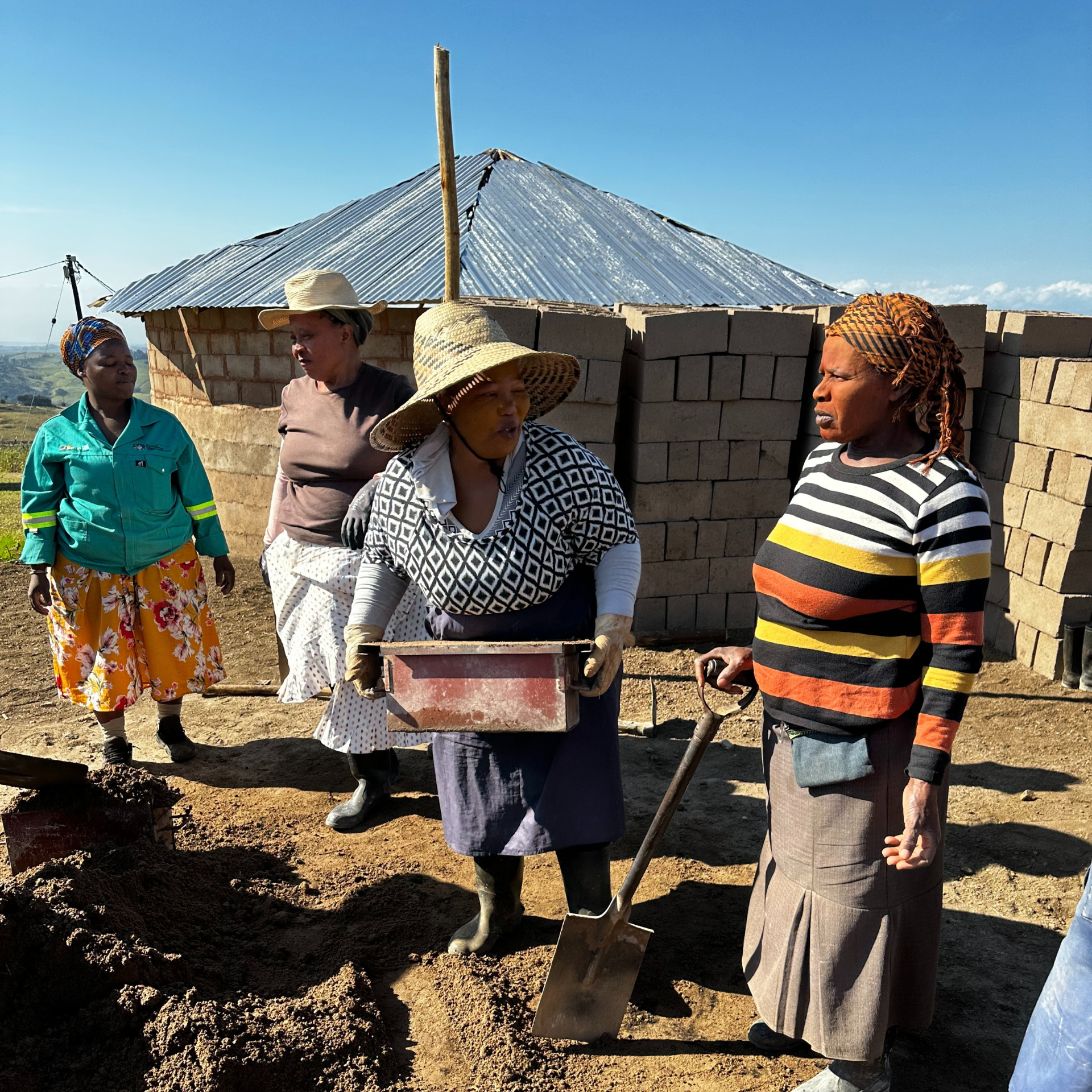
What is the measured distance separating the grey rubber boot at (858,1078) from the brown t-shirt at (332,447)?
247 cm

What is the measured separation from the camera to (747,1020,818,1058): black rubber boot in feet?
8.25

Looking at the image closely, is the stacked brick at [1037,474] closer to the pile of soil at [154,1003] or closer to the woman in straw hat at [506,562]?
the woman in straw hat at [506,562]

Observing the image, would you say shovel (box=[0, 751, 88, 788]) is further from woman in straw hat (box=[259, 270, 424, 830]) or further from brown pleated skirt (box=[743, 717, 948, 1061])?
brown pleated skirt (box=[743, 717, 948, 1061])

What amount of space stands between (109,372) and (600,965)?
3111mm

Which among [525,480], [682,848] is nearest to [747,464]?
[682,848]

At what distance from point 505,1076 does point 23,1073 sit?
1191mm

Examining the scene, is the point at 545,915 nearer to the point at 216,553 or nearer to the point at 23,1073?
the point at 23,1073

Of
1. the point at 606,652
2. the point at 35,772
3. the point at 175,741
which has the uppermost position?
the point at 606,652

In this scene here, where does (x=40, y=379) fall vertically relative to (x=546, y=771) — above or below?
below

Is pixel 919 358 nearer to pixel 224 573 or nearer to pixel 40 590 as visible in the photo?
pixel 224 573

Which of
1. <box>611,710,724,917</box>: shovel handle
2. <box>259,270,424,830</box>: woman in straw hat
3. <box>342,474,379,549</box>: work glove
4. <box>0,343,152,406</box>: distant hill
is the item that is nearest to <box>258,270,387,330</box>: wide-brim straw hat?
<box>259,270,424,830</box>: woman in straw hat

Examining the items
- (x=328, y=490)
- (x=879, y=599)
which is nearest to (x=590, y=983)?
(x=879, y=599)

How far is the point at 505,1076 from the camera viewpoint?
239cm

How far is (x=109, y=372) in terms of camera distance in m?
3.93
